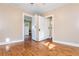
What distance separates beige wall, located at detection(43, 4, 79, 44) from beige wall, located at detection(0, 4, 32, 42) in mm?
760

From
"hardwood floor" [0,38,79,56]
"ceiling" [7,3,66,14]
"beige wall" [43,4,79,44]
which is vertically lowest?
"hardwood floor" [0,38,79,56]

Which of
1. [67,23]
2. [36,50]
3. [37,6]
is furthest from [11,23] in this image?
[67,23]

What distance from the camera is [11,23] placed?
1.93 m

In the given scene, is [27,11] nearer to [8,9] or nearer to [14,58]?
[8,9]

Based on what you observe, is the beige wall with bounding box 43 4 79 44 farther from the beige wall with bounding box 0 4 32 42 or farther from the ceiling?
the beige wall with bounding box 0 4 32 42

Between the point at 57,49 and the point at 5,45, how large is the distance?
120 cm

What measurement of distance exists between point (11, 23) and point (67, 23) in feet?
4.17

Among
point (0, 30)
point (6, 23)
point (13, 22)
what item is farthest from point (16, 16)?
point (0, 30)

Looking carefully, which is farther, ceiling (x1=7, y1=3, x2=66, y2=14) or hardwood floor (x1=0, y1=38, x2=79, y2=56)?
→ hardwood floor (x1=0, y1=38, x2=79, y2=56)

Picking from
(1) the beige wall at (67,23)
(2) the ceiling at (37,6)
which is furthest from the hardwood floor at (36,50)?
(2) the ceiling at (37,6)

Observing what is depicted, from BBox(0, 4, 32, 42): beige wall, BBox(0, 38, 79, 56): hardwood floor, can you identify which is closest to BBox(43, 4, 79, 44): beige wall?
BBox(0, 38, 79, 56): hardwood floor

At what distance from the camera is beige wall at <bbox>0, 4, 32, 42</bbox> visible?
1794mm

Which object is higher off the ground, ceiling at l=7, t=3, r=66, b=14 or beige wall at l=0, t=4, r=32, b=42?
ceiling at l=7, t=3, r=66, b=14

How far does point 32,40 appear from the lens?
2.76 metres
